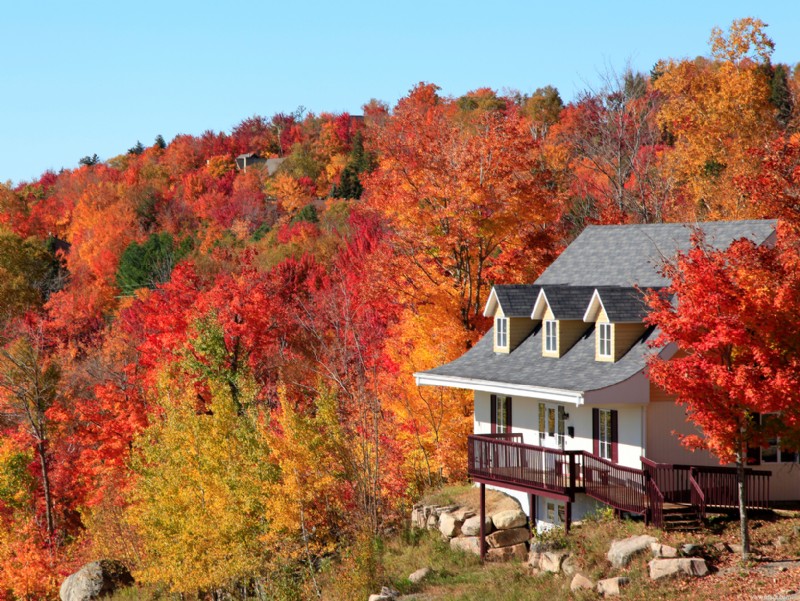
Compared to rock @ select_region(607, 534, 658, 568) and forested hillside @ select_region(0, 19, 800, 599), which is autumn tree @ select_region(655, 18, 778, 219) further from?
rock @ select_region(607, 534, 658, 568)

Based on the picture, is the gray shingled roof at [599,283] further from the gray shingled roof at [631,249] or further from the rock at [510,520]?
the rock at [510,520]

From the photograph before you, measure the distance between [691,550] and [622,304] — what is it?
25.7 ft

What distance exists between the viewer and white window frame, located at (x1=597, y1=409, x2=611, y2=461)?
29.4m

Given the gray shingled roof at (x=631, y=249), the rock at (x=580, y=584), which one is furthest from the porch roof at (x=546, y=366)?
the rock at (x=580, y=584)

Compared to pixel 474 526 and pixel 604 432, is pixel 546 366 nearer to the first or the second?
pixel 604 432

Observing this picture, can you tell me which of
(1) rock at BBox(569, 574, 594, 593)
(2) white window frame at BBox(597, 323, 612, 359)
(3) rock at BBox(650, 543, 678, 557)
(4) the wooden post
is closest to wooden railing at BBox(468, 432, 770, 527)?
(4) the wooden post

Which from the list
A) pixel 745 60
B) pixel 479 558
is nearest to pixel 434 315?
pixel 479 558

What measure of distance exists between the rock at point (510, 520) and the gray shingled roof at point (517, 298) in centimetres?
629

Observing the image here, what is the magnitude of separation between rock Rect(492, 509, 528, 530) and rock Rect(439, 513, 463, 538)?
1447 mm

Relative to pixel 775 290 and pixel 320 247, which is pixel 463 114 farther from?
pixel 775 290

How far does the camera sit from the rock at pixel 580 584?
81.7 ft

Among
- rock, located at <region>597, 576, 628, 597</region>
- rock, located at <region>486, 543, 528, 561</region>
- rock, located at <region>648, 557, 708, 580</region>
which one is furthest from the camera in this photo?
rock, located at <region>486, 543, 528, 561</region>

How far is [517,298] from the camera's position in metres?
34.0

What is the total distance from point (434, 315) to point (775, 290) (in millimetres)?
19177
